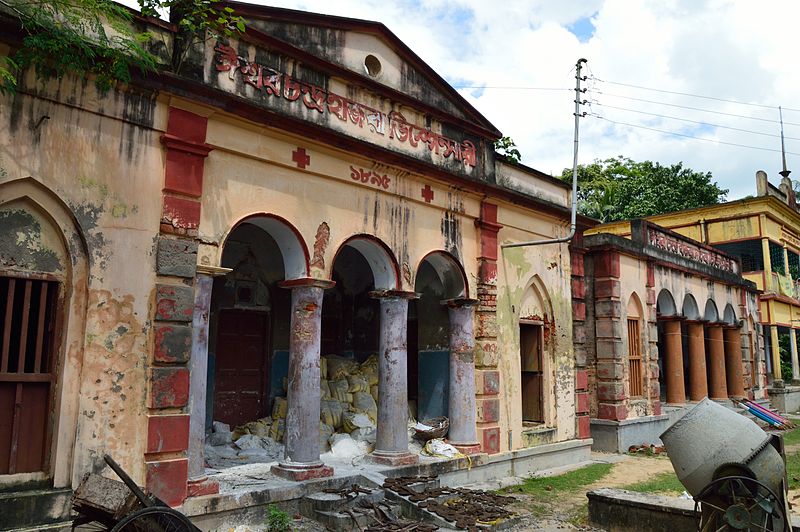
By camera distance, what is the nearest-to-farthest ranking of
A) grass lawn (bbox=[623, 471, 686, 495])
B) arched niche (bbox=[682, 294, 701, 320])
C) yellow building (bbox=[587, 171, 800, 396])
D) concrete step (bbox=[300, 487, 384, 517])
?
1. concrete step (bbox=[300, 487, 384, 517])
2. grass lawn (bbox=[623, 471, 686, 495])
3. arched niche (bbox=[682, 294, 701, 320])
4. yellow building (bbox=[587, 171, 800, 396])

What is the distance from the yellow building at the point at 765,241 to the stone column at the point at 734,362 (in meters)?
3.66

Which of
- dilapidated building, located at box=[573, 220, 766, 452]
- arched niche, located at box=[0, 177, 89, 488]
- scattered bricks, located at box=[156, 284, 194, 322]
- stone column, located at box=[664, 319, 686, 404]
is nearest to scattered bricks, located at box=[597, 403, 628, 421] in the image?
dilapidated building, located at box=[573, 220, 766, 452]

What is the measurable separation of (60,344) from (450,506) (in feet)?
15.2

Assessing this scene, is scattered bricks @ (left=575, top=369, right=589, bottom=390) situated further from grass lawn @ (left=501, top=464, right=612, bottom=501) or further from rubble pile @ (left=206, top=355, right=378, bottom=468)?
rubble pile @ (left=206, top=355, right=378, bottom=468)

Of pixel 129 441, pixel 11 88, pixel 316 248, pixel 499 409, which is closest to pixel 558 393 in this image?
pixel 499 409

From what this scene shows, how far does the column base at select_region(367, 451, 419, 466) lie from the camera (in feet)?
27.9

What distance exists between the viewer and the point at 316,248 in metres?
7.93

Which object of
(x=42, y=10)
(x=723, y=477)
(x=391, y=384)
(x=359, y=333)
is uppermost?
(x=42, y=10)

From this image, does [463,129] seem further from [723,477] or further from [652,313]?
[652,313]

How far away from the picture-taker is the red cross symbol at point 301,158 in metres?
7.82

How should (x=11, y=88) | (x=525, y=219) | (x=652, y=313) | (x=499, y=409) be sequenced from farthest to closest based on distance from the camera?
(x=652, y=313) → (x=525, y=219) → (x=499, y=409) → (x=11, y=88)

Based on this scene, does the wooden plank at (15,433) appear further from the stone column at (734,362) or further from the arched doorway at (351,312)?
the stone column at (734,362)

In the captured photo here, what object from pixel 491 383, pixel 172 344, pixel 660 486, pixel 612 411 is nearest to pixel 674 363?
pixel 612 411

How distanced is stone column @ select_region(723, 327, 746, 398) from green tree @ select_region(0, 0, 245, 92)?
57.7 feet
